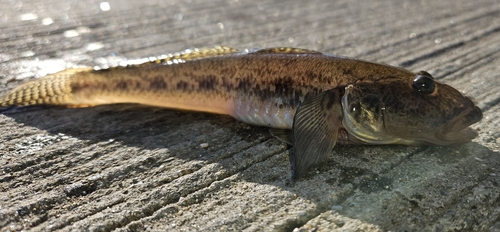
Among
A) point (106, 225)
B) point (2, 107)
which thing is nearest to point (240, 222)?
point (106, 225)

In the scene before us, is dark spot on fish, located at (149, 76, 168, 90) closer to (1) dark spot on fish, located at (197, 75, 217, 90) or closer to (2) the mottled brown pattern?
(2) the mottled brown pattern

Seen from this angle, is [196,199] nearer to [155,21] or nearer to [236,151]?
[236,151]

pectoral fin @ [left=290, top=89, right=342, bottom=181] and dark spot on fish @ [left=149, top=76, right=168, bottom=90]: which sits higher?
dark spot on fish @ [left=149, top=76, right=168, bottom=90]

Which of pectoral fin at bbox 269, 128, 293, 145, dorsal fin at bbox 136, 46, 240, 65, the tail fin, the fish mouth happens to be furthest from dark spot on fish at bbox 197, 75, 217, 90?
Result: the fish mouth

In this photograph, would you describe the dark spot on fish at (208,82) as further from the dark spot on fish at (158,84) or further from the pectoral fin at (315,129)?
the pectoral fin at (315,129)

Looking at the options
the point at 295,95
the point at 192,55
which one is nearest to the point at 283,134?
the point at 295,95

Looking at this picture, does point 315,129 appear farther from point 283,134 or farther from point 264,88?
point 264,88

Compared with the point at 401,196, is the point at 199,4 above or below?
above
